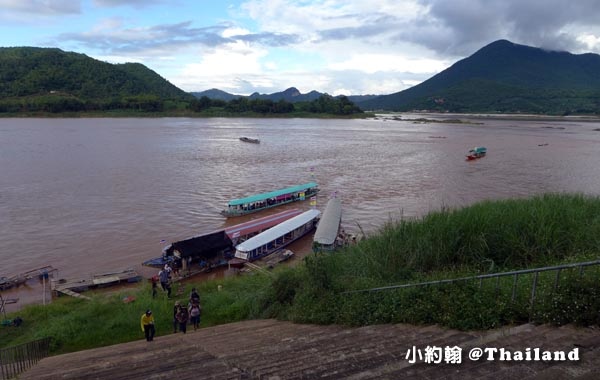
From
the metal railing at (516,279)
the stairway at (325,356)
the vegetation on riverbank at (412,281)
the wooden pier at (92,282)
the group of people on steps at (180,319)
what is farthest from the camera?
the wooden pier at (92,282)

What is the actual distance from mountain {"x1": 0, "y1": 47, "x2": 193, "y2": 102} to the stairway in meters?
124

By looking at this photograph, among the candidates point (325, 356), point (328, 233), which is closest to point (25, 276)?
point (328, 233)

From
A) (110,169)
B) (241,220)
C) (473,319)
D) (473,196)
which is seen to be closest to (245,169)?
(110,169)

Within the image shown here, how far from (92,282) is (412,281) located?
13.8 m

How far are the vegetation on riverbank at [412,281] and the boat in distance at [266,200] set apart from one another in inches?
494

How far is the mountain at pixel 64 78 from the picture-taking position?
404ft

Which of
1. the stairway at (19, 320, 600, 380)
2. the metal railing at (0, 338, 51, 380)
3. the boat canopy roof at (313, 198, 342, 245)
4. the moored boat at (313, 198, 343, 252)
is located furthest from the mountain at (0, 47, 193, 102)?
the stairway at (19, 320, 600, 380)

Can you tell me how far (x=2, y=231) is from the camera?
22828 mm

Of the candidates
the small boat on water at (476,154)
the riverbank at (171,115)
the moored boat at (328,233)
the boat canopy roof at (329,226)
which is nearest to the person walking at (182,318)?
the moored boat at (328,233)

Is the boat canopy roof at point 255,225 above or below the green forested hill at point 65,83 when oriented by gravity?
below

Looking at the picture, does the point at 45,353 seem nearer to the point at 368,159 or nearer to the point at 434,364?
the point at 434,364

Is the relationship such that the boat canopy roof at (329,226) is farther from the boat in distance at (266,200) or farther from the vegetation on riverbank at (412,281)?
the vegetation on riverbank at (412,281)

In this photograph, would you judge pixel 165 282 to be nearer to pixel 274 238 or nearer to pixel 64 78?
pixel 274 238

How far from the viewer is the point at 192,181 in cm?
3609
